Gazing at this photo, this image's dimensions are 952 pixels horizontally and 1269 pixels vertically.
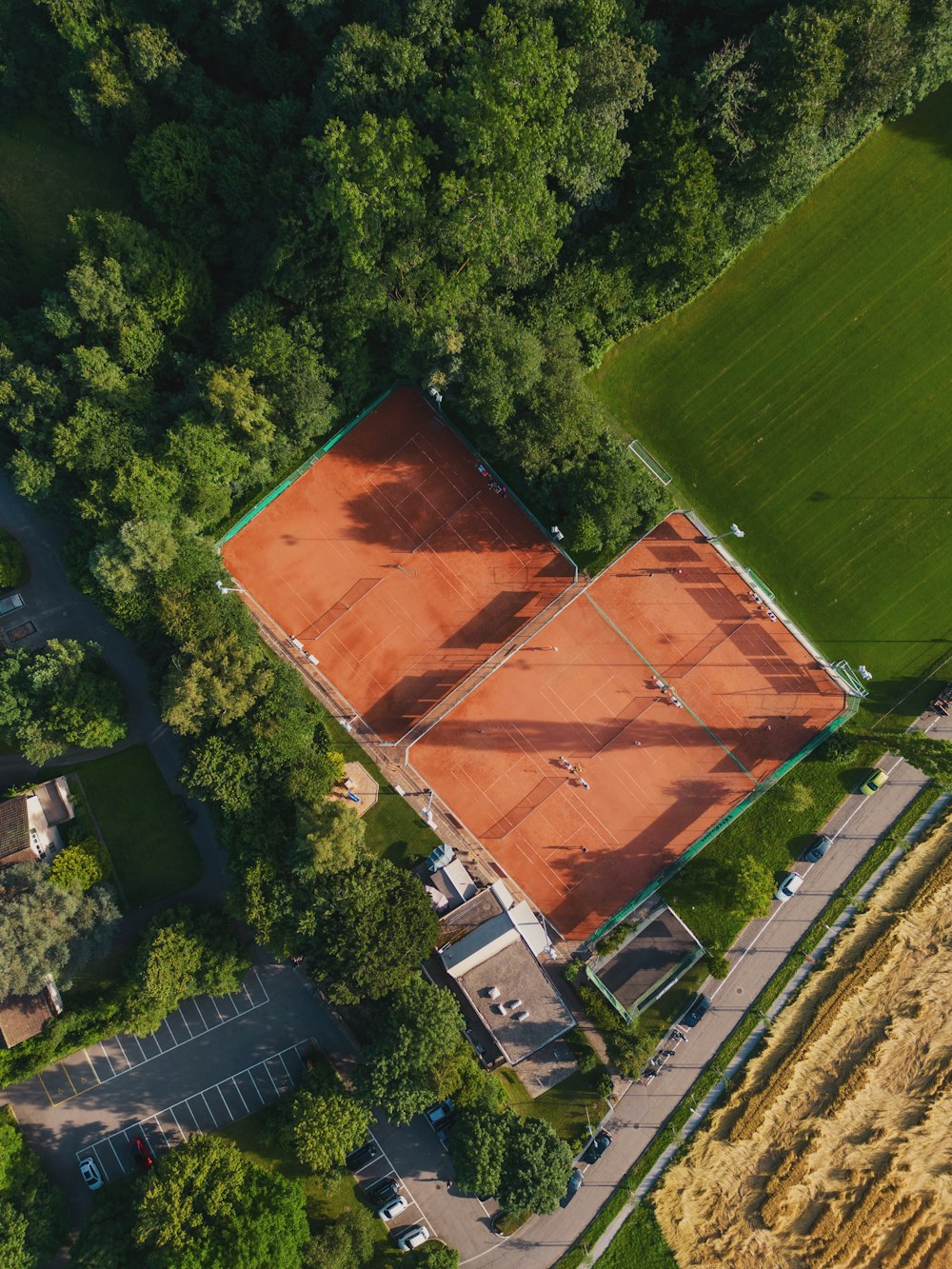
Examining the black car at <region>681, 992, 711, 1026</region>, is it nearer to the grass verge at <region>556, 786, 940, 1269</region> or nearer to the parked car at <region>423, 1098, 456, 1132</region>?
the grass verge at <region>556, 786, 940, 1269</region>

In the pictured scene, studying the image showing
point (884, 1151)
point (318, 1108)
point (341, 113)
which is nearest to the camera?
point (341, 113)

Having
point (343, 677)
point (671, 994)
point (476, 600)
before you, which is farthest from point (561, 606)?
point (671, 994)

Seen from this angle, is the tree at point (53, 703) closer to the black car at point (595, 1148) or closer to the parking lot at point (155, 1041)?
the parking lot at point (155, 1041)

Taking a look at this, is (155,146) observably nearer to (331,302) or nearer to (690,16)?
(331,302)

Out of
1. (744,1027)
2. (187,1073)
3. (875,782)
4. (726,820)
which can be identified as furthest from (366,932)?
(875,782)

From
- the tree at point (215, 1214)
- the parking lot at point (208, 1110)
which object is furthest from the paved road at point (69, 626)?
the tree at point (215, 1214)

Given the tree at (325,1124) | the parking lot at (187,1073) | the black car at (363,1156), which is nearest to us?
the tree at (325,1124)
